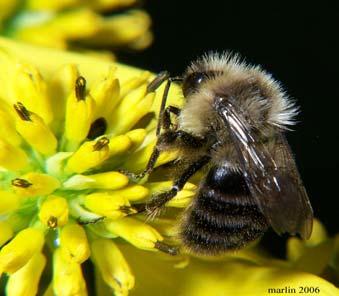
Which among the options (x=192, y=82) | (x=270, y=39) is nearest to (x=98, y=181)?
(x=192, y=82)

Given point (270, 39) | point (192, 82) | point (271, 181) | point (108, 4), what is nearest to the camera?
point (271, 181)

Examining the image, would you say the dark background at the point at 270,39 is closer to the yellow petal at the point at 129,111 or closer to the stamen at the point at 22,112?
the yellow petal at the point at 129,111

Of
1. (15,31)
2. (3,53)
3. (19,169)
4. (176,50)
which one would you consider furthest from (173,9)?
(19,169)

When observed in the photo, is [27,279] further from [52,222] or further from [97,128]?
[97,128]

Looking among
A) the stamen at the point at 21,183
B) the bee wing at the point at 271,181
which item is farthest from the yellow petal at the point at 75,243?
the bee wing at the point at 271,181

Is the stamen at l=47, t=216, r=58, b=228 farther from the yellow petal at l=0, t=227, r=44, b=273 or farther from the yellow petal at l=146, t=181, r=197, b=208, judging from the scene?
the yellow petal at l=146, t=181, r=197, b=208

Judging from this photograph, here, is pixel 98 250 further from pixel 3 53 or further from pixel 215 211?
pixel 3 53

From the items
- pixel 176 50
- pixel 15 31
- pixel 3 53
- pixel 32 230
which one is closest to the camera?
pixel 32 230
